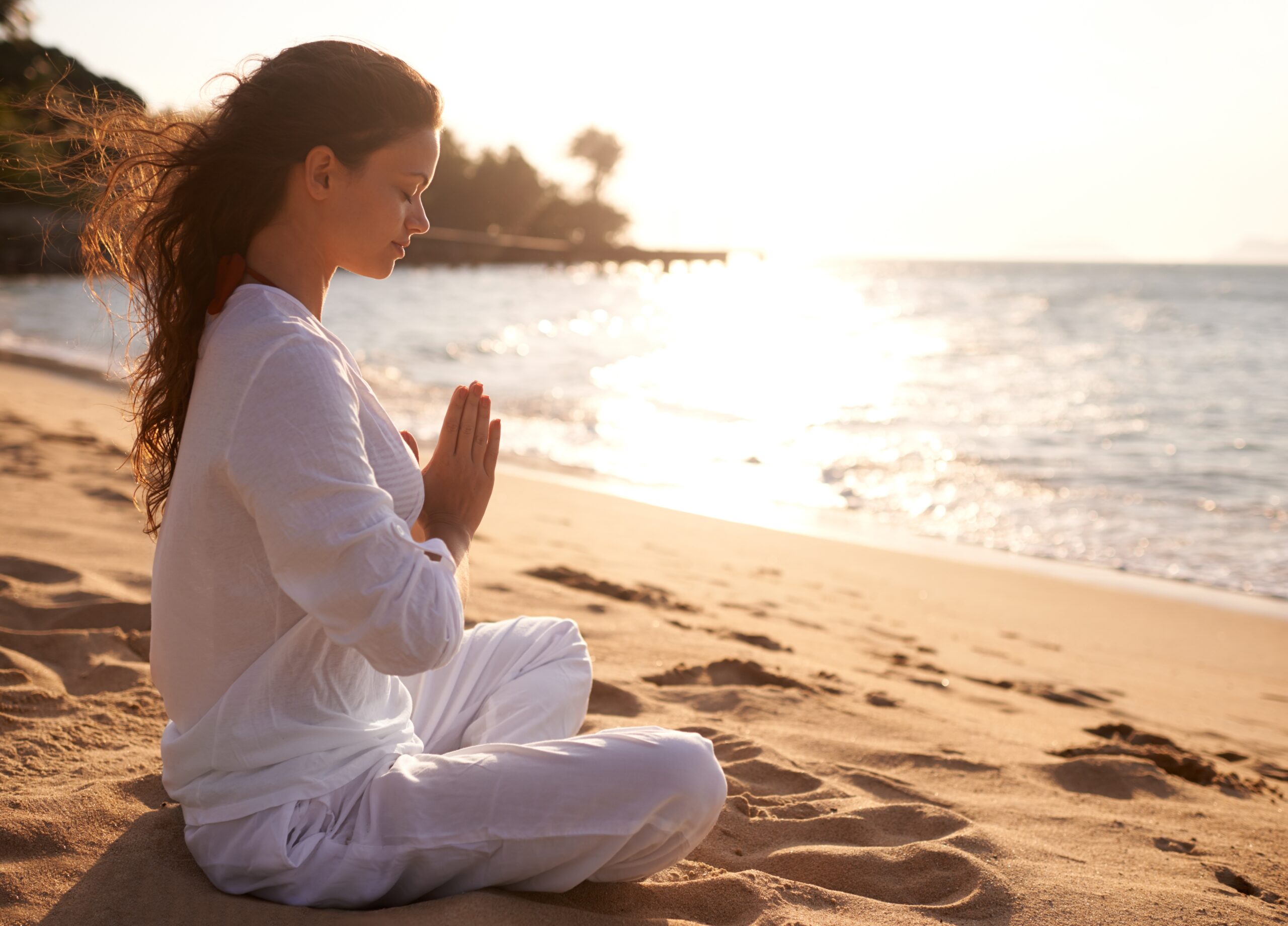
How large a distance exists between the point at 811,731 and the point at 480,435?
1.79m

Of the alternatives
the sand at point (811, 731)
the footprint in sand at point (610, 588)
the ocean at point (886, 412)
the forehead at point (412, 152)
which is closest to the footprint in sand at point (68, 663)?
the sand at point (811, 731)

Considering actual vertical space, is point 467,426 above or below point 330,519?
above

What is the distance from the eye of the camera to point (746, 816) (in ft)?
8.24

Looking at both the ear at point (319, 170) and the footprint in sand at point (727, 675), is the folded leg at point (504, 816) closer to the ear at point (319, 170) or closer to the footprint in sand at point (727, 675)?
the ear at point (319, 170)

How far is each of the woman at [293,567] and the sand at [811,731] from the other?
0.43ft

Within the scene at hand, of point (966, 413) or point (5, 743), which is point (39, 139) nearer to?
point (5, 743)

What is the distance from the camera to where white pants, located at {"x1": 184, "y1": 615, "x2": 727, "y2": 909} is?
176cm

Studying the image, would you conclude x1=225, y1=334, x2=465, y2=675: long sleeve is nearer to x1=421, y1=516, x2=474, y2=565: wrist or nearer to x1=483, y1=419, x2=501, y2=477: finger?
x1=421, y1=516, x2=474, y2=565: wrist

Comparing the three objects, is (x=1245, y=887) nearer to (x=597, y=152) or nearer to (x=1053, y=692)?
(x=1053, y=692)

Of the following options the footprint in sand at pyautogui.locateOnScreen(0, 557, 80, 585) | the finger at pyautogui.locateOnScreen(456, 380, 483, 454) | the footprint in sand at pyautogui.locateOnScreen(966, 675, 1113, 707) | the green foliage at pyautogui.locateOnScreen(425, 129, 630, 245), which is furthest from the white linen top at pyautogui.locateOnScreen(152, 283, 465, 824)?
the green foliage at pyautogui.locateOnScreen(425, 129, 630, 245)

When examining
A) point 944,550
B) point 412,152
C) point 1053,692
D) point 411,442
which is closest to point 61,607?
point 411,442

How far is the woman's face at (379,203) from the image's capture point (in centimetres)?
173

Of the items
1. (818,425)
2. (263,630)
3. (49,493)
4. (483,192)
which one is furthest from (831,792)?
(483,192)

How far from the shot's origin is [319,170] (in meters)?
1.69
